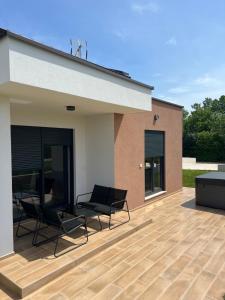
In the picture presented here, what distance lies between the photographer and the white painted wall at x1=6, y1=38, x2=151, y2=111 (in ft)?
11.2

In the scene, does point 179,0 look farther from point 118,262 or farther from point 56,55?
point 118,262

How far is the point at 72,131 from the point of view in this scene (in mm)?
7461

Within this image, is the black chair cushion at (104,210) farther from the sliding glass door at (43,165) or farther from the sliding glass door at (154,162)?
the sliding glass door at (154,162)

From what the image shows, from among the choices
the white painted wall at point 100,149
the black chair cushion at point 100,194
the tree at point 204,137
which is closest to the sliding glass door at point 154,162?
the white painted wall at point 100,149

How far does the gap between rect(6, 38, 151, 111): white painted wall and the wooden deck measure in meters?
3.11

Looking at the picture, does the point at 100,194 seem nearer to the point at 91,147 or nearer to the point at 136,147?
the point at 91,147

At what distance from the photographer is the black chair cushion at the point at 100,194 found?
6986 mm

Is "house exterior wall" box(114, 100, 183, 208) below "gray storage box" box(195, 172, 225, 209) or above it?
above

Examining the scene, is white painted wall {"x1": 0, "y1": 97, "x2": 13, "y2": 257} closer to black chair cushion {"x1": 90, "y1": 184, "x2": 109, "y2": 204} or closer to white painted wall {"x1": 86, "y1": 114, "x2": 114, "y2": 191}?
black chair cushion {"x1": 90, "y1": 184, "x2": 109, "y2": 204}

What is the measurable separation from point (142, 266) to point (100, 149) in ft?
12.8

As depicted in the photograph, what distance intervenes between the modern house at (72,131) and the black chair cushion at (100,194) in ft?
1.03

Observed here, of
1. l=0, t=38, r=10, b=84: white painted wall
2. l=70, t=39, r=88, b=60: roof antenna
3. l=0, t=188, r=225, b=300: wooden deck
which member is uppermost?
l=70, t=39, r=88, b=60: roof antenna

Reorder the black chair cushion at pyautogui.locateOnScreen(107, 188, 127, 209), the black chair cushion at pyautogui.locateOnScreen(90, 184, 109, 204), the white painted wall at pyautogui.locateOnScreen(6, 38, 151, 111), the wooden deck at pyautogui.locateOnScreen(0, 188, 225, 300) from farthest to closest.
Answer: the black chair cushion at pyautogui.locateOnScreen(90, 184, 109, 204) → the black chair cushion at pyautogui.locateOnScreen(107, 188, 127, 209) → the wooden deck at pyautogui.locateOnScreen(0, 188, 225, 300) → the white painted wall at pyautogui.locateOnScreen(6, 38, 151, 111)

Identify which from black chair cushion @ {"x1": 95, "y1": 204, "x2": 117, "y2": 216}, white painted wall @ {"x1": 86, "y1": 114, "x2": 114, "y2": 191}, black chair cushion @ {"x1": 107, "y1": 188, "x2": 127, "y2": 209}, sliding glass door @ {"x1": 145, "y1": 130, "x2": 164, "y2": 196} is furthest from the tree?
black chair cushion @ {"x1": 95, "y1": 204, "x2": 117, "y2": 216}
